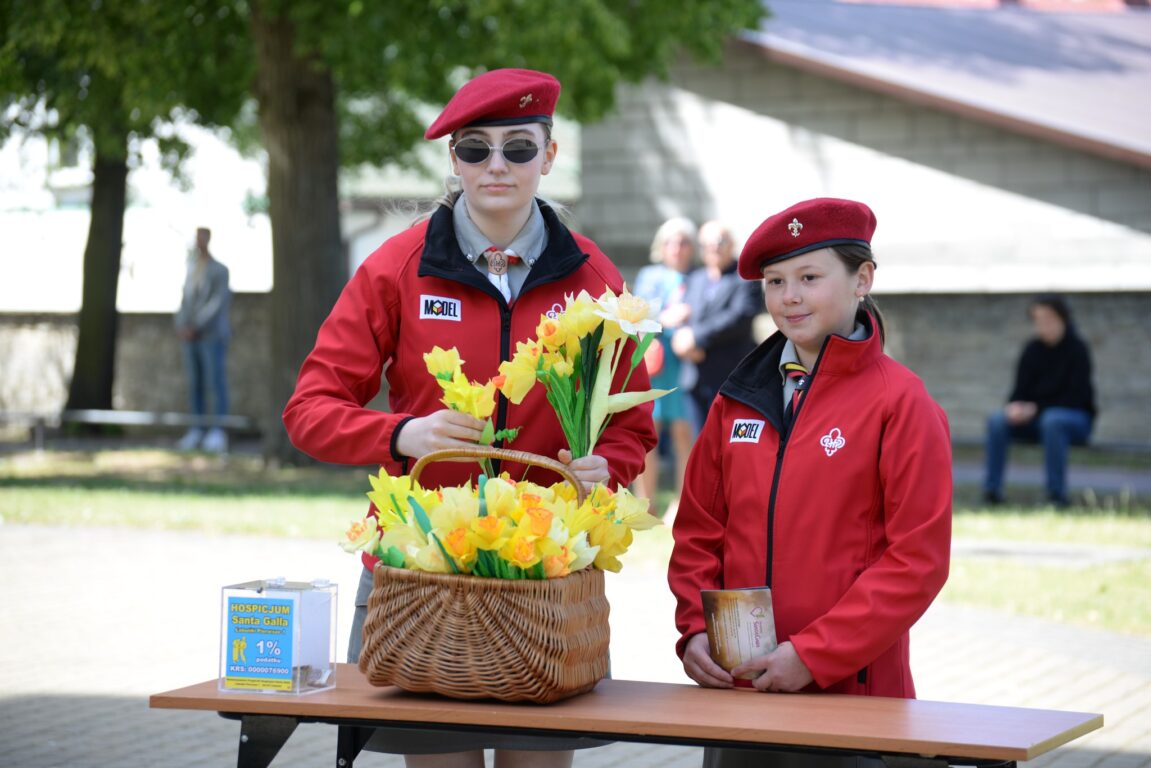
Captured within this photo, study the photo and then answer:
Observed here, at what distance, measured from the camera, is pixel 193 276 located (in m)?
17.6

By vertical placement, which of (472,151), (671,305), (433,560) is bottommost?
(433,560)

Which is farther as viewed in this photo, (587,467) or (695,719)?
(587,467)

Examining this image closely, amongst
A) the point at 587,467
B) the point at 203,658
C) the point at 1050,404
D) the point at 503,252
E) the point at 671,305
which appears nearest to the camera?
the point at 587,467

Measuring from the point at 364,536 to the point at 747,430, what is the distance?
897 mm

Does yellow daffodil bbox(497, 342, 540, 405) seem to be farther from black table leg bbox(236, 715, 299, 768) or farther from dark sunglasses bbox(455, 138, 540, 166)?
black table leg bbox(236, 715, 299, 768)

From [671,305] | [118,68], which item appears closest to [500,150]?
[671,305]

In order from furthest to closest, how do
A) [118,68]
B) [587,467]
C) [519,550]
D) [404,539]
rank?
[118,68] < [587,467] < [404,539] < [519,550]

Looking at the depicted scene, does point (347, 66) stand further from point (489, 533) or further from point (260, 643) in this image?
point (489, 533)

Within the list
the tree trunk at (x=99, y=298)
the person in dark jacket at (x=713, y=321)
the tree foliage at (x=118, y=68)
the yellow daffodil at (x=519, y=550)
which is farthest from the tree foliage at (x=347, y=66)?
the yellow daffodil at (x=519, y=550)

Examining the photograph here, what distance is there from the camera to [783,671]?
10.7 ft

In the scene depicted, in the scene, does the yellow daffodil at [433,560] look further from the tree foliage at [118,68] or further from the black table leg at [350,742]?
the tree foliage at [118,68]

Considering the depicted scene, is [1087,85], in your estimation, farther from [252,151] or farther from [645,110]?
[252,151]

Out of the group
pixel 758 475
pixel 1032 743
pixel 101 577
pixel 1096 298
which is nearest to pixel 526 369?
pixel 758 475

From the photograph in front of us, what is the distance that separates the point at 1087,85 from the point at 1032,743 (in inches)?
750
